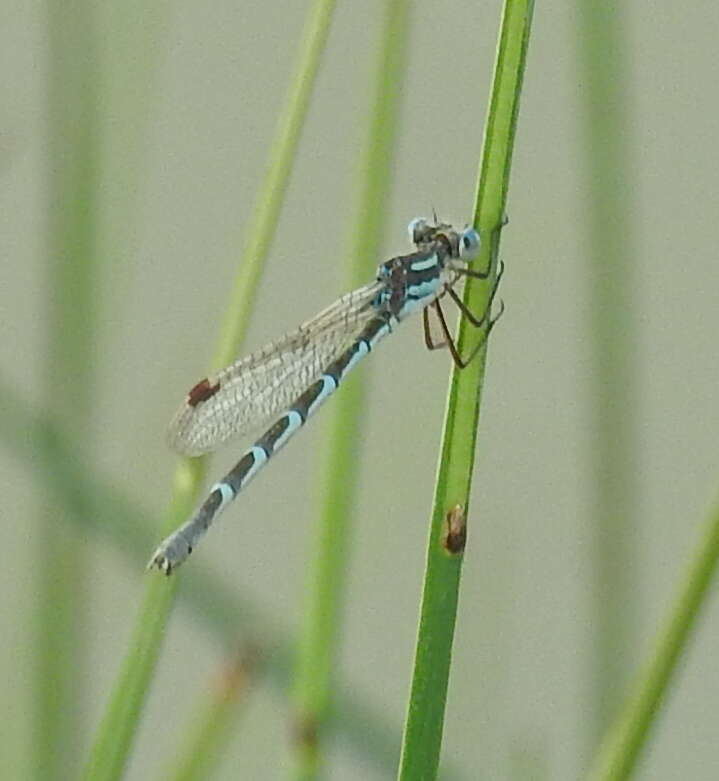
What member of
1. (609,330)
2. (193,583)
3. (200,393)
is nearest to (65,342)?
(200,393)

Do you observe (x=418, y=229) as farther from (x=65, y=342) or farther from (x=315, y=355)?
(x=65, y=342)

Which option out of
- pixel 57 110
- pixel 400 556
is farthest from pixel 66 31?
pixel 400 556

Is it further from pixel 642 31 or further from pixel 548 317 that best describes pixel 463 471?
pixel 642 31

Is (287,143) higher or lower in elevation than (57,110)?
lower

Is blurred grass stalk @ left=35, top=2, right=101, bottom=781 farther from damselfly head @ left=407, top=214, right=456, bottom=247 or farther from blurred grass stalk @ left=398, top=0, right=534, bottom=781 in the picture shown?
blurred grass stalk @ left=398, top=0, right=534, bottom=781

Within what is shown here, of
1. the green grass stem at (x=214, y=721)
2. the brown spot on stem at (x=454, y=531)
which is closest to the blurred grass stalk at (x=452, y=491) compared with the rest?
the brown spot on stem at (x=454, y=531)

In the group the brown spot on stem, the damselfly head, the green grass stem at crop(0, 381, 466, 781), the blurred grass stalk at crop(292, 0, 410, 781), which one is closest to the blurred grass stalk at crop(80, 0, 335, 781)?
the blurred grass stalk at crop(292, 0, 410, 781)

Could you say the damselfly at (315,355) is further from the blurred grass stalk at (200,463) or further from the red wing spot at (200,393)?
the blurred grass stalk at (200,463)
